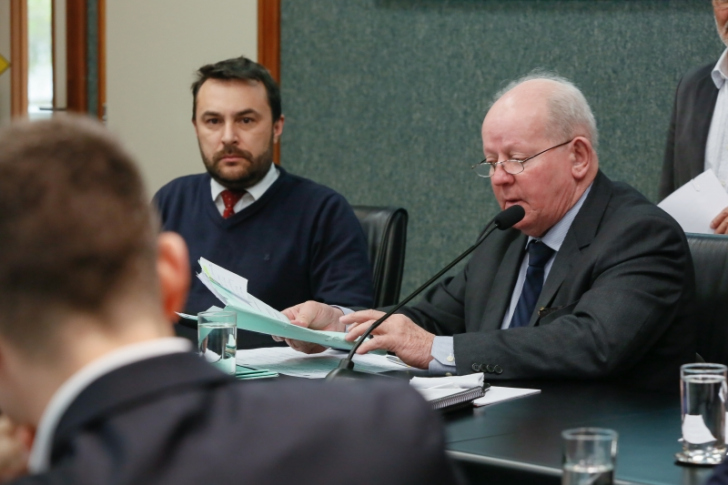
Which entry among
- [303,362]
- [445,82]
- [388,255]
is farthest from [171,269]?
[445,82]

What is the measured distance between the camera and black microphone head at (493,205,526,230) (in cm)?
173

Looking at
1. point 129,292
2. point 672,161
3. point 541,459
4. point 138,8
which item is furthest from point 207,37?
point 129,292

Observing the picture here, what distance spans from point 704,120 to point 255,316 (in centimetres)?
159

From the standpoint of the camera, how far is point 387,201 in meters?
3.45

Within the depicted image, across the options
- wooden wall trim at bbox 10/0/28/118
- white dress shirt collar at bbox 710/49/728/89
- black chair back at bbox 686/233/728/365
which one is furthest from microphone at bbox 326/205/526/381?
wooden wall trim at bbox 10/0/28/118

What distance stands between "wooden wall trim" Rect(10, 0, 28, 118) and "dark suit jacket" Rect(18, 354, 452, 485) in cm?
401

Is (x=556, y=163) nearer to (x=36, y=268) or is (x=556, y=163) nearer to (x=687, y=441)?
(x=687, y=441)

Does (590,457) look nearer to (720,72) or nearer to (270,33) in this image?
(720,72)

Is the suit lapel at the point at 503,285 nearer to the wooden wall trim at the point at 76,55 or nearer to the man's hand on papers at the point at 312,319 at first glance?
the man's hand on papers at the point at 312,319

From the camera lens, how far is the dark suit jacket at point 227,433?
20.5 inches

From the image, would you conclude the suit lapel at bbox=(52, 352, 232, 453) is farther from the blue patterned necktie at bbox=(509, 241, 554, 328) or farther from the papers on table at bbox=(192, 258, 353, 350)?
the blue patterned necktie at bbox=(509, 241, 554, 328)

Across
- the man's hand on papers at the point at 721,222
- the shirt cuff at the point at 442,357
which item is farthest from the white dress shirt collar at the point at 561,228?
the man's hand on papers at the point at 721,222

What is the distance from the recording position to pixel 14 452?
63cm

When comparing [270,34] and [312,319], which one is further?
[270,34]
